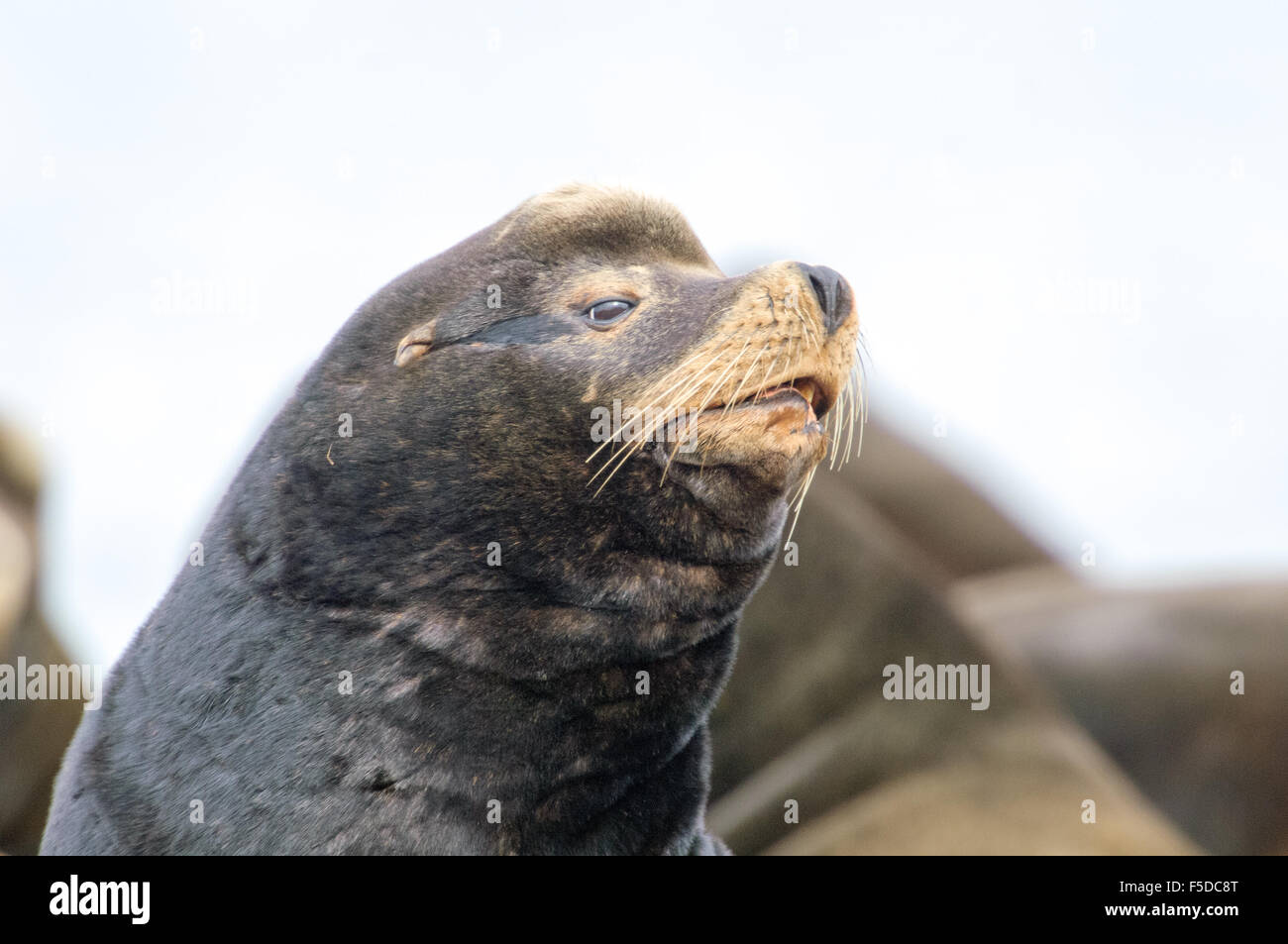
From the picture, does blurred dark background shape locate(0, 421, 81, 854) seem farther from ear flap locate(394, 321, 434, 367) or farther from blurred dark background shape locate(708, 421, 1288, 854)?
ear flap locate(394, 321, 434, 367)

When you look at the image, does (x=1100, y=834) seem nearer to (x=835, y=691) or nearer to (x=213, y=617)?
(x=835, y=691)

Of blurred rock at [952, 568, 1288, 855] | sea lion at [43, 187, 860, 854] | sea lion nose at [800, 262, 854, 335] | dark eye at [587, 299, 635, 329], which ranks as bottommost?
blurred rock at [952, 568, 1288, 855]

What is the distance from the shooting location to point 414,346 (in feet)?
12.8

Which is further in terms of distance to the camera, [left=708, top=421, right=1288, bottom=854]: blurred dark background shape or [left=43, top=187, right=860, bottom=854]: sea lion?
[left=708, top=421, right=1288, bottom=854]: blurred dark background shape

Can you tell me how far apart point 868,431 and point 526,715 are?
26.9ft

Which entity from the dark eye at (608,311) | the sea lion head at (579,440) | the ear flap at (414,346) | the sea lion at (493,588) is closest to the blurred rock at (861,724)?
the sea lion at (493,588)

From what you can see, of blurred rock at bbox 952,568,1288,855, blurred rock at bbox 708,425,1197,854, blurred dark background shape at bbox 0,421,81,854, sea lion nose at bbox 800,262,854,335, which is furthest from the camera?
blurred rock at bbox 952,568,1288,855

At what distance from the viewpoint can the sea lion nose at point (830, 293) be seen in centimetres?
Result: 371

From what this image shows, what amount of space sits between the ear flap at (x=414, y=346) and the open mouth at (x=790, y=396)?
0.90 m

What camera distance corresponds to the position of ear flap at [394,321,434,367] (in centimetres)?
389

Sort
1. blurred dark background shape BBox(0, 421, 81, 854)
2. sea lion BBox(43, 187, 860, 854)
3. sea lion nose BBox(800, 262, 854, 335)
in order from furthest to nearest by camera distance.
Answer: blurred dark background shape BBox(0, 421, 81, 854) < sea lion nose BBox(800, 262, 854, 335) < sea lion BBox(43, 187, 860, 854)

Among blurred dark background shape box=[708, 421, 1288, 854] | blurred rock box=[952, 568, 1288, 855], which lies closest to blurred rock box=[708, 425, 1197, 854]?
blurred dark background shape box=[708, 421, 1288, 854]
